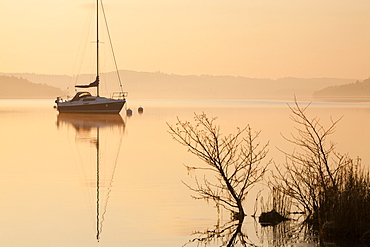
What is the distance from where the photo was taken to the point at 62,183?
18.8 meters

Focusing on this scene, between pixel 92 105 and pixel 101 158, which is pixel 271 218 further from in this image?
pixel 92 105

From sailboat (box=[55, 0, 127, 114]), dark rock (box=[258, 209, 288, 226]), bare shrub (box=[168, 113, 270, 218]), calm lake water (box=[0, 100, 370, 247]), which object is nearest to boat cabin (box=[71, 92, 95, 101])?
sailboat (box=[55, 0, 127, 114])

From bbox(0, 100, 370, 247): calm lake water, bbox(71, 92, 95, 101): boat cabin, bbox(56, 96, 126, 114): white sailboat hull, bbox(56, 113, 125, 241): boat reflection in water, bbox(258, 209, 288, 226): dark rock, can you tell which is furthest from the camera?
bbox(71, 92, 95, 101): boat cabin

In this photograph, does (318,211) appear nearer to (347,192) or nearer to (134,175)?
Result: (347,192)

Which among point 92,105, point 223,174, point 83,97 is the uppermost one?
point 83,97

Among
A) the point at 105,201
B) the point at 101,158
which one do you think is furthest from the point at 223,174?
the point at 101,158

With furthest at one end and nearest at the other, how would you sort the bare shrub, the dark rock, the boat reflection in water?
1. the boat reflection in water
2. the bare shrub
3. the dark rock

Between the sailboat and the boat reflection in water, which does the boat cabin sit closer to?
the sailboat

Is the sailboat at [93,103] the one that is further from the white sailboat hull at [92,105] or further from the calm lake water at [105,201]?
the calm lake water at [105,201]

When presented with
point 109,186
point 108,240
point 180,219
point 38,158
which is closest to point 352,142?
point 38,158

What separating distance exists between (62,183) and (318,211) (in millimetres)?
8678

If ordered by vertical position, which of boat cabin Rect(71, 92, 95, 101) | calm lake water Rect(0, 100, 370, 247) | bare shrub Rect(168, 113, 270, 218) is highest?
boat cabin Rect(71, 92, 95, 101)

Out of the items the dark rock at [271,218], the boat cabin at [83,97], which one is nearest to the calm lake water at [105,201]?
the dark rock at [271,218]

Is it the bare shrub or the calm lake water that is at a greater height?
the bare shrub
